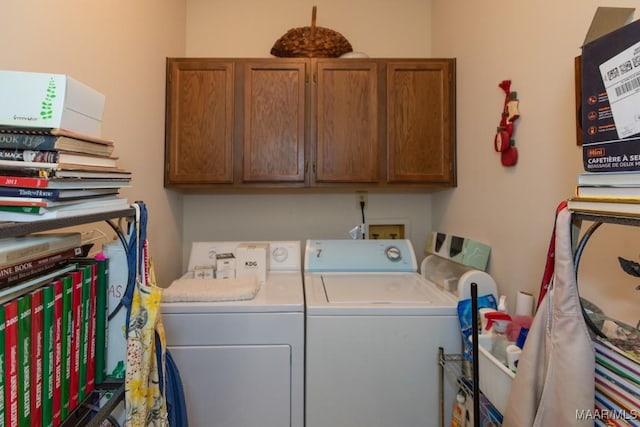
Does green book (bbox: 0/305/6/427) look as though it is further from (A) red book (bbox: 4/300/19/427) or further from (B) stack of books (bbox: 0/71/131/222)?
(B) stack of books (bbox: 0/71/131/222)

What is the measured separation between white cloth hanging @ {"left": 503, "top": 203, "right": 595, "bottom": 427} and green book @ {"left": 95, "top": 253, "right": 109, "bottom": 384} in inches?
43.6

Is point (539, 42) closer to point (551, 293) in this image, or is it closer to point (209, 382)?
point (551, 293)

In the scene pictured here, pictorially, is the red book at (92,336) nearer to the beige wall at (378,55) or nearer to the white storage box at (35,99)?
the white storage box at (35,99)

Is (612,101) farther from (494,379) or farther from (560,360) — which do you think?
(494,379)

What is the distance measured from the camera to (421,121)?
201cm

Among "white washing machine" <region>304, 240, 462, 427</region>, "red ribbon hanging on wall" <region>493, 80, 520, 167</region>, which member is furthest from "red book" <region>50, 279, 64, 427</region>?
"red ribbon hanging on wall" <region>493, 80, 520, 167</region>

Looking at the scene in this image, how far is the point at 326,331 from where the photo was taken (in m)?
1.38

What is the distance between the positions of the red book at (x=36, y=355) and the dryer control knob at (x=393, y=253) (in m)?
1.67

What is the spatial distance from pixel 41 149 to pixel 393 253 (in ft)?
5.77

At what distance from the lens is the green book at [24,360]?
63cm

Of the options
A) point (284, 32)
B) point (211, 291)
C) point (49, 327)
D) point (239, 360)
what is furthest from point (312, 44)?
point (49, 327)

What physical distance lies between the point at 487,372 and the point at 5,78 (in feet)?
4.86

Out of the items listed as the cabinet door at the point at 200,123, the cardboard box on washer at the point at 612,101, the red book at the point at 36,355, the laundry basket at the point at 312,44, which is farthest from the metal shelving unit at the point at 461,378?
the laundry basket at the point at 312,44

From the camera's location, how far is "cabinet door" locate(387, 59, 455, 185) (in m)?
1.99
